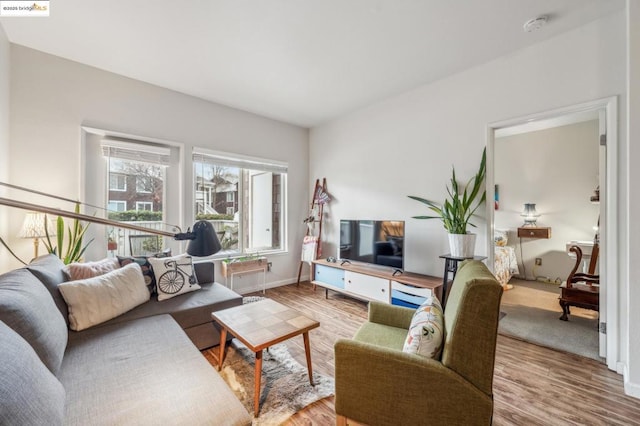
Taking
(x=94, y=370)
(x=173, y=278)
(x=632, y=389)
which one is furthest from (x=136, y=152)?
(x=632, y=389)

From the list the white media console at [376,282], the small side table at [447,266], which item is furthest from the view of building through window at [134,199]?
the small side table at [447,266]

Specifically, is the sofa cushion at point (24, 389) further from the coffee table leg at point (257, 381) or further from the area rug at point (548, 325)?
the area rug at point (548, 325)

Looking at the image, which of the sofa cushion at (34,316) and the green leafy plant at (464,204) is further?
the green leafy plant at (464,204)

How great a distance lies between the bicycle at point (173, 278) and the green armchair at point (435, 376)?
5.83 feet

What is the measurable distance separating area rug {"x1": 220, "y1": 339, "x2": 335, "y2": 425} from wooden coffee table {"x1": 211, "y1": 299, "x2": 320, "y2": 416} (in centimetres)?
7

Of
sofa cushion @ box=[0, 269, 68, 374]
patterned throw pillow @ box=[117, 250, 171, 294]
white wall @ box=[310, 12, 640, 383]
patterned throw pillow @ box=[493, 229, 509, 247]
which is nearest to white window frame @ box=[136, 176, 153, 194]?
patterned throw pillow @ box=[117, 250, 171, 294]

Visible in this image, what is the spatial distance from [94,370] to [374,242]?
110 inches

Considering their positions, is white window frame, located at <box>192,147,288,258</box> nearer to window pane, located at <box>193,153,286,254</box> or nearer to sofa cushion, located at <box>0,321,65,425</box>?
window pane, located at <box>193,153,286,254</box>

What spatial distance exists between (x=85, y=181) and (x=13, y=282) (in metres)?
1.82

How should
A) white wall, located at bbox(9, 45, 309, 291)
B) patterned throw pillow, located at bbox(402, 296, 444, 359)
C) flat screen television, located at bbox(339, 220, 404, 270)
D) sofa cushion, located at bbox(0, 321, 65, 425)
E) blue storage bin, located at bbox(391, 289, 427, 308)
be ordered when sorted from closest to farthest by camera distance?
1. sofa cushion, located at bbox(0, 321, 65, 425)
2. patterned throw pillow, located at bbox(402, 296, 444, 359)
3. white wall, located at bbox(9, 45, 309, 291)
4. blue storage bin, located at bbox(391, 289, 427, 308)
5. flat screen television, located at bbox(339, 220, 404, 270)

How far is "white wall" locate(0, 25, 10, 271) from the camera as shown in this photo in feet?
7.35

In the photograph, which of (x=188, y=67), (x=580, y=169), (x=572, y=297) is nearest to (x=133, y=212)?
(x=188, y=67)

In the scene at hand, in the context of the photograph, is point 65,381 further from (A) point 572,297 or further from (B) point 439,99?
(A) point 572,297

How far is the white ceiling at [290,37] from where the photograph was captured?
196cm
